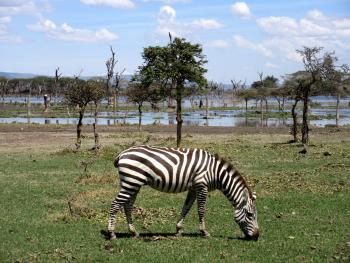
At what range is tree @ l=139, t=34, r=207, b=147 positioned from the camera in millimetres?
32281

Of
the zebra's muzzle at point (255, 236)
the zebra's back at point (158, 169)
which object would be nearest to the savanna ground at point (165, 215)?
the zebra's muzzle at point (255, 236)

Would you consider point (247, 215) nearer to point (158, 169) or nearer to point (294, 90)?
point (158, 169)

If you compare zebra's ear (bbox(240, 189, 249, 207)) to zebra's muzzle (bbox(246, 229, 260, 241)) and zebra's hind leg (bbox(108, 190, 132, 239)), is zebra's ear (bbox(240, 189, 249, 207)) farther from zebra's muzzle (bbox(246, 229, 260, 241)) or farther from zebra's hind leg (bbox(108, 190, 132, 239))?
zebra's hind leg (bbox(108, 190, 132, 239))

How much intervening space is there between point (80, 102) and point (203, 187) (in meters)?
23.5

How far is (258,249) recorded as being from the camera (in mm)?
10477

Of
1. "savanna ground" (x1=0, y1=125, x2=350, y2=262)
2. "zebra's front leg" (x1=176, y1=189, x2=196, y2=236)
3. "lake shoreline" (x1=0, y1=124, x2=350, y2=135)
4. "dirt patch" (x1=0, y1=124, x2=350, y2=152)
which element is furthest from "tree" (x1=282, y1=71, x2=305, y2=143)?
"zebra's front leg" (x1=176, y1=189, x2=196, y2=236)

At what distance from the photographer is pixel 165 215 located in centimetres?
A: 1398

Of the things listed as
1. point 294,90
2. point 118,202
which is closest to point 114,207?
point 118,202

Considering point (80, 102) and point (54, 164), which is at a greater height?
point (80, 102)

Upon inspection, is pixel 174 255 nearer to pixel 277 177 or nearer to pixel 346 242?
pixel 346 242

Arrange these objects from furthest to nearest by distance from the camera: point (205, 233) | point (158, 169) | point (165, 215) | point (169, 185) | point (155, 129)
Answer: point (155, 129) < point (165, 215) < point (205, 233) < point (169, 185) < point (158, 169)

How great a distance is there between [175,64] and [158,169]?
2175 cm

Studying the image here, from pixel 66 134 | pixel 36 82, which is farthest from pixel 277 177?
pixel 36 82

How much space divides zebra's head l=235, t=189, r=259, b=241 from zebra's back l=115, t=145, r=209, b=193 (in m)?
1.10
